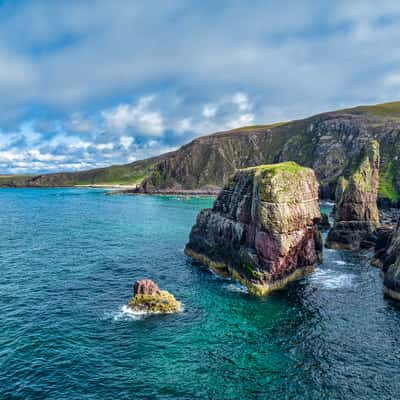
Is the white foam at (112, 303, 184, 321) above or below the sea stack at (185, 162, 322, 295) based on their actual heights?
below

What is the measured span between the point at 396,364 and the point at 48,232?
8417 centimetres

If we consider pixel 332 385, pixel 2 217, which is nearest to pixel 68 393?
pixel 332 385

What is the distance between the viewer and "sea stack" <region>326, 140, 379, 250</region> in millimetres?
73625

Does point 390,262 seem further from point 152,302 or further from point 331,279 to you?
point 152,302

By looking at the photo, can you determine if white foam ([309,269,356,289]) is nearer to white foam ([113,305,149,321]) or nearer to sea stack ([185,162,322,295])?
sea stack ([185,162,322,295])

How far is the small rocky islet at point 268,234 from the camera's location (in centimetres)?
4669

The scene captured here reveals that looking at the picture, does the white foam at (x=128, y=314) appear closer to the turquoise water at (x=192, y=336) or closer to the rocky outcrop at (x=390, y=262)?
the turquoise water at (x=192, y=336)

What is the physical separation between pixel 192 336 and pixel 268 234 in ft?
61.1

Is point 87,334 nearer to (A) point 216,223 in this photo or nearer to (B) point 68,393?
(B) point 68,393

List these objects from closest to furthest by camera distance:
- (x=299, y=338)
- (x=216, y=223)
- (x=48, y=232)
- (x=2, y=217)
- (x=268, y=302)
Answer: (x=299, y=338) < (x=268, y=302) < (x=216, y=223) < (x=48, y=232) < (x=2, y=217)

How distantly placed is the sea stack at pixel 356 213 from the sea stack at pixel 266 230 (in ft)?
48.7

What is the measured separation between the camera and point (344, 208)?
3031 inches

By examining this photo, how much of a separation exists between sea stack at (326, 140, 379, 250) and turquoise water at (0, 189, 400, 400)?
46.3ft

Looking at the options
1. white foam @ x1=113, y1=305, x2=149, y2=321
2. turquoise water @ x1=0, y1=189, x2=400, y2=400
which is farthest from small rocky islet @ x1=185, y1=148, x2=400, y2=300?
white foam @ x1=113, y1=305, x2=149, y2=321
